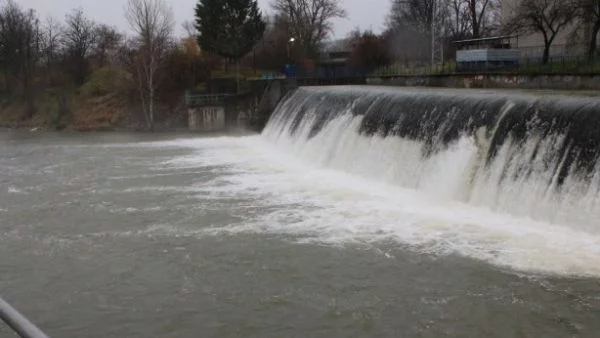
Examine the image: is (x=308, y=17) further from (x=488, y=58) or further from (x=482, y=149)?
(x=482, y=149)

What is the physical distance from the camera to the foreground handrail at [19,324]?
7.62 ft

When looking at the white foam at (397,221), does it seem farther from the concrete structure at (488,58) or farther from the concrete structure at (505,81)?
the concrete structure at (488,58)

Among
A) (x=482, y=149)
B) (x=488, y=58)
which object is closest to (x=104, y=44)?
(x=488, y=58)

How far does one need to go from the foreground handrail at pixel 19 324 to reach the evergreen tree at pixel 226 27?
1640 inches

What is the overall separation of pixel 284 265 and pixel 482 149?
6137mm

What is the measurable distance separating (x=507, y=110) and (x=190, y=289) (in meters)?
8.31

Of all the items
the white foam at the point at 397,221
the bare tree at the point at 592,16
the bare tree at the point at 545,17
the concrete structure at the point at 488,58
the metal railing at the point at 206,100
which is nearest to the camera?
the white foam at the point at 397,221

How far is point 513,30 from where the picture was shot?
1264 inches

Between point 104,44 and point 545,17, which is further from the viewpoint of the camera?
point 104,44

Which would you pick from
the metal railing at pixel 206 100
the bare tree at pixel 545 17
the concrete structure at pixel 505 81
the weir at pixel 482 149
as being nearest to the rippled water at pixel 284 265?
the weir at pixel 482 149

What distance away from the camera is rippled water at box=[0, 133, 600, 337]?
7816mm

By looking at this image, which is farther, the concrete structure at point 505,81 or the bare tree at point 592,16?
the bare tree at point 592,16

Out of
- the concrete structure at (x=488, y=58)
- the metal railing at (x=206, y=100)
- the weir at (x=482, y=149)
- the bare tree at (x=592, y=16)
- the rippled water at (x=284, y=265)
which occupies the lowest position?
the rippled water at (x=284, y=265)

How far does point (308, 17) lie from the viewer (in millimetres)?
55625
